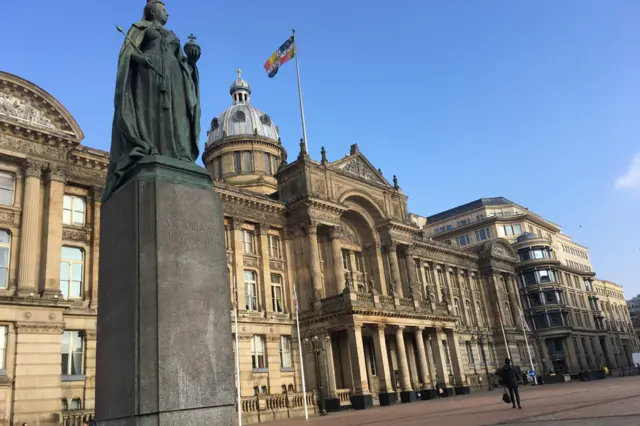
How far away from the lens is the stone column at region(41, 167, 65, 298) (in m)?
27.2

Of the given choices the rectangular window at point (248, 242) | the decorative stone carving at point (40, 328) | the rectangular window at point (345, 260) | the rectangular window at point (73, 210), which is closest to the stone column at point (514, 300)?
the rectangular window at point (345, 260)

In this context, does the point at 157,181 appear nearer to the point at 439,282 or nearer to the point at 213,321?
the point at 213,321

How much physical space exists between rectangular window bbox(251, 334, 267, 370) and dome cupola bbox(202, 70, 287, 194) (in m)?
23.3

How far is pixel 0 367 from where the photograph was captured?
24.5m

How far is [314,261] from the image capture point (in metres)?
41.4

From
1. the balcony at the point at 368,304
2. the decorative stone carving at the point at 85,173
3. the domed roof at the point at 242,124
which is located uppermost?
the domed roof at the point at 242,124

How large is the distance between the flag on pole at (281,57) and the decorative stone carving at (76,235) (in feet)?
74.6

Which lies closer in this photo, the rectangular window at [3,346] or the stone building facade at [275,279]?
the rectangular window at [3,346]

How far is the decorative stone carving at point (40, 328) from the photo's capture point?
25.3 metres

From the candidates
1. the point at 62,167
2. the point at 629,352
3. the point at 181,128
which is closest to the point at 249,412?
the point at 62,167

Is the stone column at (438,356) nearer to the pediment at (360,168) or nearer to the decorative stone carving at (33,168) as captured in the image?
the pediment at (360,168)

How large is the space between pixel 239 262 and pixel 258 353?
6836mm

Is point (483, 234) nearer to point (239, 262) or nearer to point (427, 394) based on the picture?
point (427, 394)

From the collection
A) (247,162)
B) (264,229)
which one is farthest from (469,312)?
(264,229)
